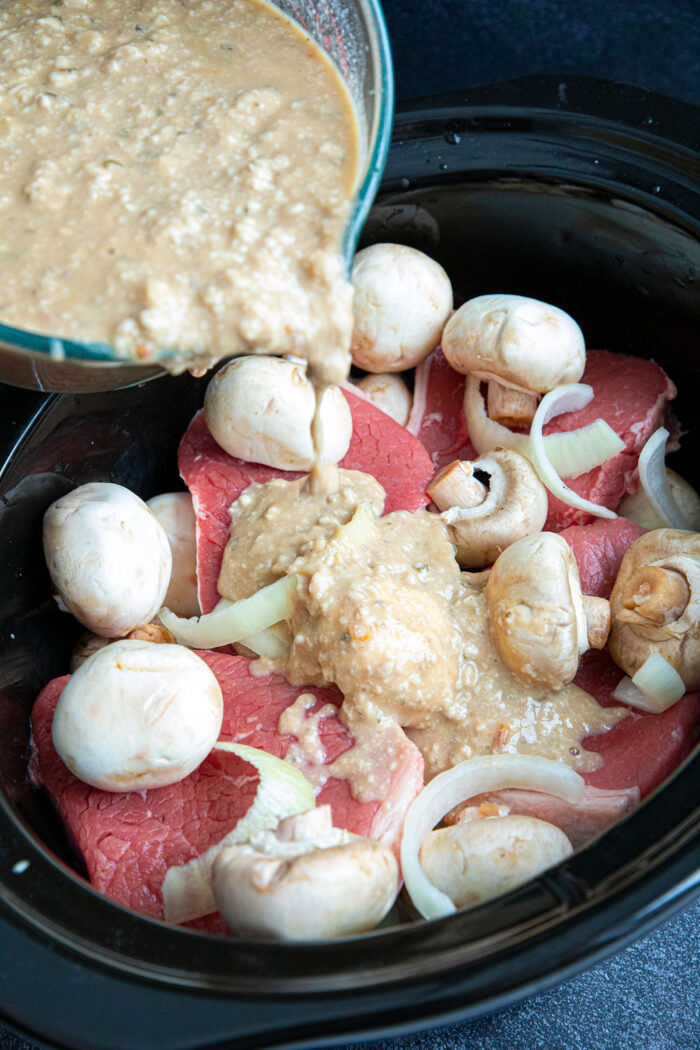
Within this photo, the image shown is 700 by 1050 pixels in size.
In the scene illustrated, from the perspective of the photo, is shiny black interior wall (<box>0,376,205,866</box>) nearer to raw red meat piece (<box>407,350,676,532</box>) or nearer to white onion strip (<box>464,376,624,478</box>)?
raw red meat piece (<box>407,350,676,532</box>)

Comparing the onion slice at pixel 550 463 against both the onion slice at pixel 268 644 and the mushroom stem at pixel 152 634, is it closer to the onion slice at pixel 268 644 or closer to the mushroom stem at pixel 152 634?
the onion slice at pixel 268 644

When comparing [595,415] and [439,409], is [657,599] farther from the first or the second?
[439,409]

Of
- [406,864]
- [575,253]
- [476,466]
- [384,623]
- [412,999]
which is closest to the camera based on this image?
[412,999]

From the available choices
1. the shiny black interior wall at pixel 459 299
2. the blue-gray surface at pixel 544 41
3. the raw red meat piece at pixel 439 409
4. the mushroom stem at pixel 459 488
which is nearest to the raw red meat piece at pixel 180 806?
the shiny black interior wall at pixel 459 299

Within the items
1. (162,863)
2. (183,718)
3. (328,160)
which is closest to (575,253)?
(328,160)

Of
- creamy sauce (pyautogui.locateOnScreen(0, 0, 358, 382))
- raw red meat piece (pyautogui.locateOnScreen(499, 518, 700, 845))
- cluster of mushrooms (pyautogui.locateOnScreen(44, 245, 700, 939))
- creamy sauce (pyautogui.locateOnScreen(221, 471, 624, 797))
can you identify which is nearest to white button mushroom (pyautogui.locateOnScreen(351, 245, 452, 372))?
cluster of mushrooms (pyautogui.locateOnScreen(44, 245, 700, 939))

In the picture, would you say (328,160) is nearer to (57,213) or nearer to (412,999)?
(57,213)
